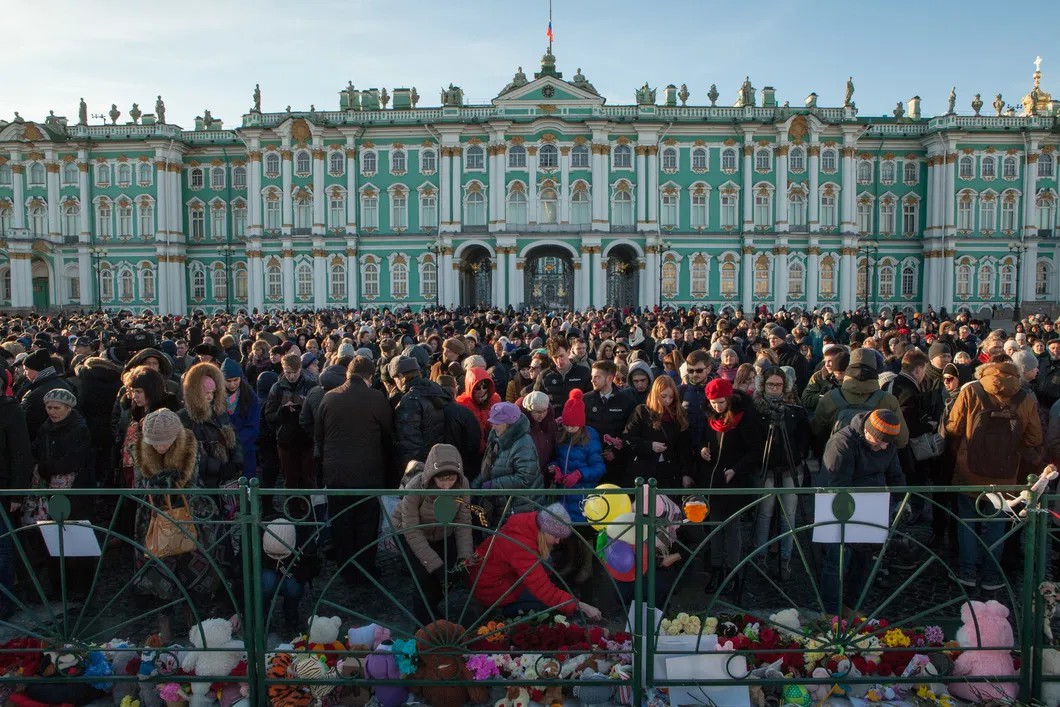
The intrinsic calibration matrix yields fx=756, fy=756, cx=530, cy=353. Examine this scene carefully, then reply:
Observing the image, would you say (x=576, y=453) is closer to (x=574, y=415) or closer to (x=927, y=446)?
(x=574, y=415)

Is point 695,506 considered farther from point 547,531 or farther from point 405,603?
point 405,603

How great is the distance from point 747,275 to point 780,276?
1816 mm

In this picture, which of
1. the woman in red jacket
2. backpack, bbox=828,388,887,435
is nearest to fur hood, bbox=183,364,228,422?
the woman in red jacket

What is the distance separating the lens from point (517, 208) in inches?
1654

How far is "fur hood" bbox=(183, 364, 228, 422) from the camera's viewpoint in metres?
5.94

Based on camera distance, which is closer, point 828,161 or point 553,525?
point 553,525

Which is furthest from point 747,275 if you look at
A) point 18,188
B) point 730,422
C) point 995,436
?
point 18,188

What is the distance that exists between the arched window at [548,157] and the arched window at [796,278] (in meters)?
14.4

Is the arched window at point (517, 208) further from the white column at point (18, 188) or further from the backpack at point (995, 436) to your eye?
the backpack at point (995, 436)

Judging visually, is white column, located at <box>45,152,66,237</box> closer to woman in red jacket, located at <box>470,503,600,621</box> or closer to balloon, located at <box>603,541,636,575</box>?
woman in red jacket, located at <box>470,503,600,621</box>

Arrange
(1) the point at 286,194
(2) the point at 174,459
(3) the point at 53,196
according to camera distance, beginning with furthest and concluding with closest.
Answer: (3) the point at 53,196, (1) the point at 286,194, (2) the point at 174,459

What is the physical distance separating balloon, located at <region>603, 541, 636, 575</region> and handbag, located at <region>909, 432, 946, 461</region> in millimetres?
3685

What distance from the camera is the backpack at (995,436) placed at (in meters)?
6.34

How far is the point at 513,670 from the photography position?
4715mm
